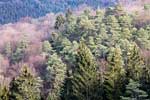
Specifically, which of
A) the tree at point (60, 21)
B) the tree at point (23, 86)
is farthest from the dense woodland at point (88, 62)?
the tree at point (60, 21)

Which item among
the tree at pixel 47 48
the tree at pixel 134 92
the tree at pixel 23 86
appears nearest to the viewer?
the tree at pixel 134 92

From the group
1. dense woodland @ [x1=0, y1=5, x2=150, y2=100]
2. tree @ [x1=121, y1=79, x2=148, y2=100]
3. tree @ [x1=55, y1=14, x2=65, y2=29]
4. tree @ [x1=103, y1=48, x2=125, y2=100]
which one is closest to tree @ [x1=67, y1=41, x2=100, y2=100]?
dense woodland @ [x1=0, y1=5, x2=150, y2=100]

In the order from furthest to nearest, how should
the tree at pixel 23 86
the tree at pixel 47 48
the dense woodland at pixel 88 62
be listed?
the tree at pixel 47 48 → the tree at pixel 23 86 → the dense woodland at pixel 88 62

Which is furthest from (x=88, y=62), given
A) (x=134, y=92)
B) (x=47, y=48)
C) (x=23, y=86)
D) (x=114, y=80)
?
(x=47, y=48)

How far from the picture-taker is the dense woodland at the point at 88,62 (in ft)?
134

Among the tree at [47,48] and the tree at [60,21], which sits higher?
the tree at [60,21]

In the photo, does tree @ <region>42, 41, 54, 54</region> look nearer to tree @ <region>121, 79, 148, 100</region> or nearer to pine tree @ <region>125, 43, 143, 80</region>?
pine tree @ <region>125, 43, 143, 80</region>

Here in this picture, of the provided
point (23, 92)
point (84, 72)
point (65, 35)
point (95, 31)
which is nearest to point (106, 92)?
point (84, 72)

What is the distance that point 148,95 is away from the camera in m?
38.2

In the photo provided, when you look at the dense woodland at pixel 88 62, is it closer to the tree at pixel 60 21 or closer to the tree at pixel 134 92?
the tree at pixel 134 92

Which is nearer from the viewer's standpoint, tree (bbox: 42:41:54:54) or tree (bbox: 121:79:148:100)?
tree (bbox: 121:79:148:100)

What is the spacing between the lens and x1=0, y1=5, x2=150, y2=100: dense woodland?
4078 cm

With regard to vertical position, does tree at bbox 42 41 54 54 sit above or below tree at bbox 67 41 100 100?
above

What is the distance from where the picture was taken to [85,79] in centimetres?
4219
